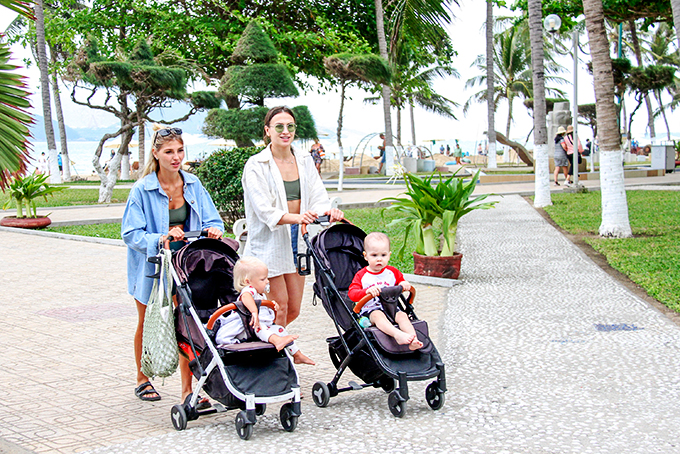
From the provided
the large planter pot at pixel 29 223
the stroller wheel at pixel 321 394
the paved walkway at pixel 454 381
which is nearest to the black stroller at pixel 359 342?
the stroller wheel at pixel 321 394

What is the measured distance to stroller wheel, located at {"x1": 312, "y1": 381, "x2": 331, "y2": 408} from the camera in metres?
4.26

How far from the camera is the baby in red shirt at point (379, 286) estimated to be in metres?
4.13

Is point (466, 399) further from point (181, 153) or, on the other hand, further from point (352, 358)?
point (181, 153)

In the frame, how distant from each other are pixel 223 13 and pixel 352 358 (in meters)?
28.5

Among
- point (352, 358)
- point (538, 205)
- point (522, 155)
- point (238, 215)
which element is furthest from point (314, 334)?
point (522, 155)

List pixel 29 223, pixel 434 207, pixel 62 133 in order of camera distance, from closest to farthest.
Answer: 1. pixel 434 207
2. pixel 29 223
3. pixel 62 133

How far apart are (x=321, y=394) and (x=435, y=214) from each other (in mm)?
4354

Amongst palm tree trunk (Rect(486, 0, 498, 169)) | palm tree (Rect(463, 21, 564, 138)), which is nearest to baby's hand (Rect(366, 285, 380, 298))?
palm tree trunk (Rect(486, 0, 498, 169))

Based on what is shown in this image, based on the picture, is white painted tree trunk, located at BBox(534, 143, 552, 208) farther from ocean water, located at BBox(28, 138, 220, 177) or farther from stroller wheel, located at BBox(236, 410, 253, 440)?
stroller wheel, located at BBox(236, 410, 253, 440)

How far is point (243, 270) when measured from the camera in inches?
156

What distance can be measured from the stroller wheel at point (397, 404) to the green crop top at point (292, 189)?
1537 mm

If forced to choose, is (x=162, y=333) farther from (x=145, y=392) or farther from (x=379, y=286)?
(x=379, y=286)

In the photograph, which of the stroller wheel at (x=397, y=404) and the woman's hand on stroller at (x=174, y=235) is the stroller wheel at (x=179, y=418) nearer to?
the woman's hand on stroller at (x=174, y=235)

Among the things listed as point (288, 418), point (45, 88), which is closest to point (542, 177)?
point (288, 418)
